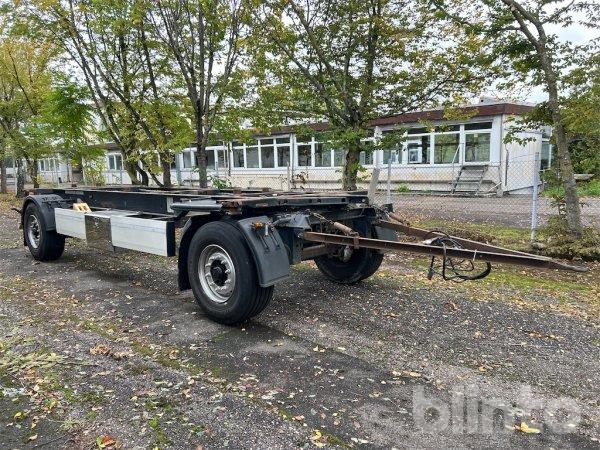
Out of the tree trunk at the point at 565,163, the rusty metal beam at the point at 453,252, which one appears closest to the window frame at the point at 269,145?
the tree trunk at the point at 565,163

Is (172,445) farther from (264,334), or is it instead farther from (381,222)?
(381,222)

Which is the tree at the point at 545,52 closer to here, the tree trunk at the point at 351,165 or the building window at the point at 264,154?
the tree trunk at the point at 351,165

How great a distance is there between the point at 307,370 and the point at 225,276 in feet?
5.17

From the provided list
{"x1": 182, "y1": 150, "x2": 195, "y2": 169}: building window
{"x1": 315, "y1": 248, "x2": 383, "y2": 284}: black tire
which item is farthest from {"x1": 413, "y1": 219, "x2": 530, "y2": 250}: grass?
{"x1": 182, "y1": 150, "x2": 195, "y2": 169}: building window

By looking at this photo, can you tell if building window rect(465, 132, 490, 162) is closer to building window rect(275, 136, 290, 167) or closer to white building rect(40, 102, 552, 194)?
white building rect(40, 102, 552, 194)

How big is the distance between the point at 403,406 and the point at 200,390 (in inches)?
57.8

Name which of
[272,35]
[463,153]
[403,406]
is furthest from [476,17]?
[463,153]

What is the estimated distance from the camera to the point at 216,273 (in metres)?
5.08

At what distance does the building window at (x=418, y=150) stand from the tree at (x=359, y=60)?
1262cm

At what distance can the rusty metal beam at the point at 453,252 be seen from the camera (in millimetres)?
3742

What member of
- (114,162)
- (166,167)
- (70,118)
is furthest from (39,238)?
(114,162)

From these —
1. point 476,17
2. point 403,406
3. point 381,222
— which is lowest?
point 403,406

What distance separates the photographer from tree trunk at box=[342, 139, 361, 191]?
10.4 metres

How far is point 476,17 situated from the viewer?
8836 millimetres
